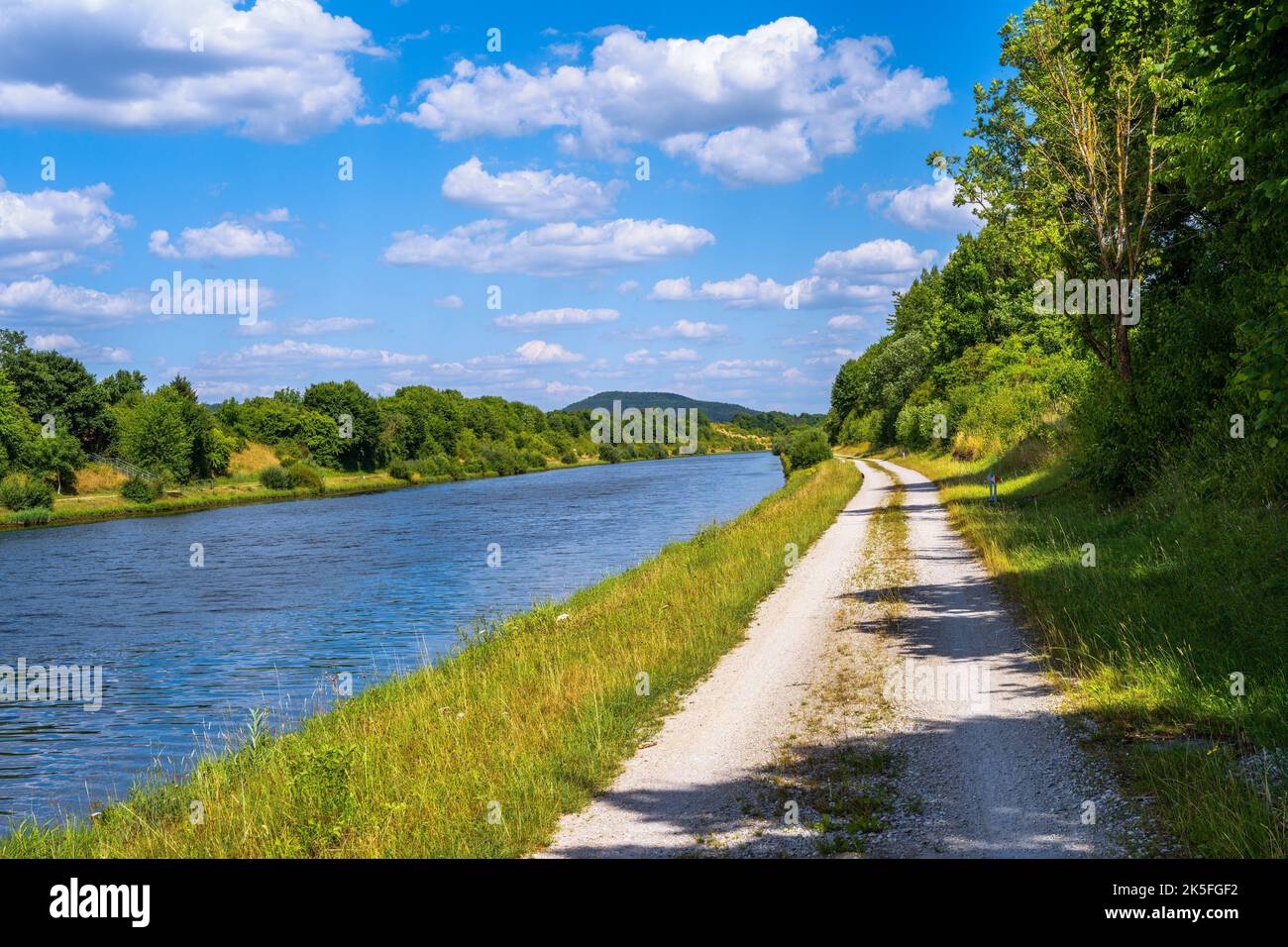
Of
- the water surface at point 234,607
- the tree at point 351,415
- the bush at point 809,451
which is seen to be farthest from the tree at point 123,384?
the bush at point 809,451

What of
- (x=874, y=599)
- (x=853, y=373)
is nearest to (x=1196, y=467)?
(x=874, y=599)

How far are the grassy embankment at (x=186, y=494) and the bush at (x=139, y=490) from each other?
27.2 inches

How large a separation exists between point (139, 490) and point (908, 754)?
282 feet

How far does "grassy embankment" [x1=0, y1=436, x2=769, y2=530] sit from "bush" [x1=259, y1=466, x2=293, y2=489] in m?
1.04

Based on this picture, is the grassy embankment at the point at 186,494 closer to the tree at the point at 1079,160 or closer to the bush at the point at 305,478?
the bush at the point at 305,478

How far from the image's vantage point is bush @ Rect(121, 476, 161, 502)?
78562 millimetres

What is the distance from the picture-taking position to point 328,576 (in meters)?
35.4

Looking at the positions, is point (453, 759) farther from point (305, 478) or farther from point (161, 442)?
point (305, 478)

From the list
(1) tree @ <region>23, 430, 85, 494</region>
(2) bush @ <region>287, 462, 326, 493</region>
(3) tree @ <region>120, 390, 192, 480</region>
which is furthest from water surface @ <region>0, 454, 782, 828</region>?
(2) bush @ <region>287, 462, 326, 493</region>

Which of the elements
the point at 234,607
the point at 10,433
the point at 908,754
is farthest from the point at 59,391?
the point at 908,754

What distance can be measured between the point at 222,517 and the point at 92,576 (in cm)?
3513

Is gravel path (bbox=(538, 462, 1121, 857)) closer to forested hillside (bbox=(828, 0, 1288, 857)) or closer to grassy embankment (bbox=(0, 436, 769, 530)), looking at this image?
forested hillside (bbox=(828, 0, 1288, 857))
